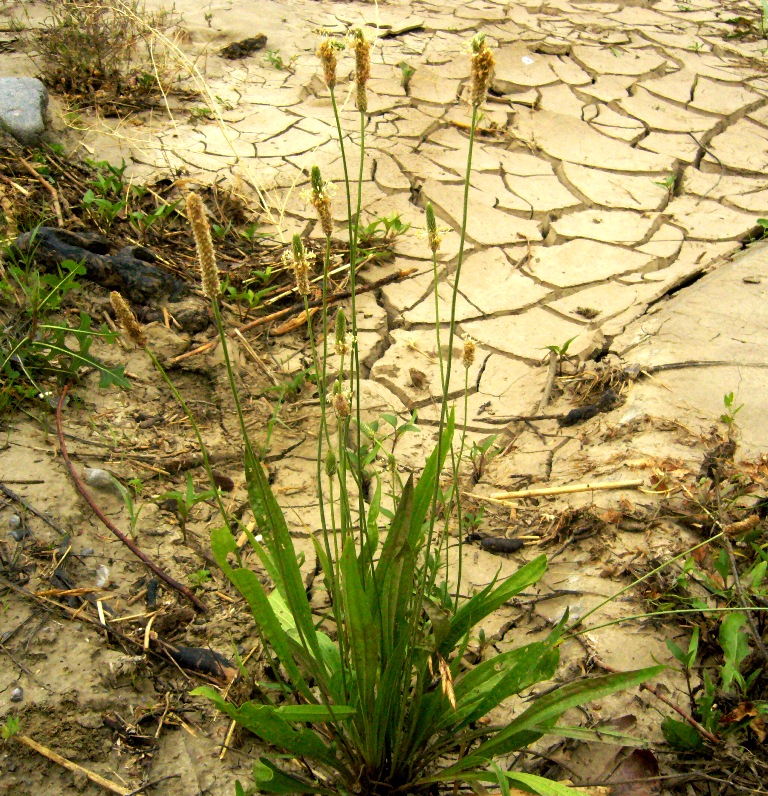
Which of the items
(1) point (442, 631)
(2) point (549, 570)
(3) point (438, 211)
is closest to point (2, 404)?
(1) point (442, 631)

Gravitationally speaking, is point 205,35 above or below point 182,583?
above

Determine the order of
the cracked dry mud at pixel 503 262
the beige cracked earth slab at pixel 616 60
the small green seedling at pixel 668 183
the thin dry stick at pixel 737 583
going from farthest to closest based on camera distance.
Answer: the beige cracked earth slab at pixel 616 60 < the small green seedling at pixel 668 183 < the cracked dry mud at pixel 503 262 < the thin dry stick at pixel 737 583

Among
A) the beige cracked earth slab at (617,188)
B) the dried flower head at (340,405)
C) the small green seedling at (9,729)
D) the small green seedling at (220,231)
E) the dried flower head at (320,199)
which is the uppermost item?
the dried flower head at (320,199)

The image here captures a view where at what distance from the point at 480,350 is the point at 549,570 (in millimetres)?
1216

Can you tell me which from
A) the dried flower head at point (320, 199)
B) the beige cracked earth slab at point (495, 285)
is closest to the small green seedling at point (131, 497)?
the dried flower head at point (320, 199)

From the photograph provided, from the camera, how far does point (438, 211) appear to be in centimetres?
380

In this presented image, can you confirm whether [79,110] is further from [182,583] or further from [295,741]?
[295,741]

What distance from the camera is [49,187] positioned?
3162 millimetres

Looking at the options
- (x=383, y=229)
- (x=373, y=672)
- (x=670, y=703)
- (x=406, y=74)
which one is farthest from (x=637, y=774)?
(x=406, y=74)

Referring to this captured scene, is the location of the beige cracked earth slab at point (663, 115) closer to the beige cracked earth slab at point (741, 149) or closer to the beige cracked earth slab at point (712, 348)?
the beige cracked earth slab at point (741, 149)

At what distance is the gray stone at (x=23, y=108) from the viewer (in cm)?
345

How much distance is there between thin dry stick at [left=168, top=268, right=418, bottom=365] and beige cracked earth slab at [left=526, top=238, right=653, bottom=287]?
61cm

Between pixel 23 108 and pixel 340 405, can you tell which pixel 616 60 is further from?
pixel 340 405

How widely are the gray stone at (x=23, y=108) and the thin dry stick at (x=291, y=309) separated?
4.62 ft
